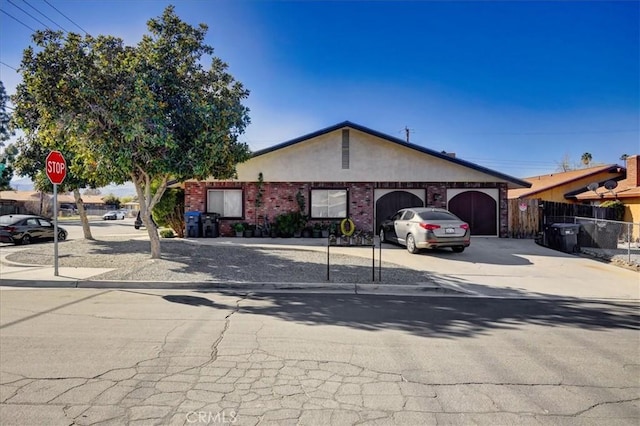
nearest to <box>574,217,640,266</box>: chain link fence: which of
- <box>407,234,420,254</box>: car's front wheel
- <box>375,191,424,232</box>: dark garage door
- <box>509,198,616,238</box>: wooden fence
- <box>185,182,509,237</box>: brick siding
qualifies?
<box>509,198,616,238</box>: wooden fence

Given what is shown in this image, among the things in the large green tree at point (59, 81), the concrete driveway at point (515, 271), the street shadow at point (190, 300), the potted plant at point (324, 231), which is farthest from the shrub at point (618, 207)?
the large green tree at point (59, 81)

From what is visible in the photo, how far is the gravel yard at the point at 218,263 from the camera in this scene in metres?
9.02

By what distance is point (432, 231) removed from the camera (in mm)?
12086

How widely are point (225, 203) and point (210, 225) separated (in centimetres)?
146

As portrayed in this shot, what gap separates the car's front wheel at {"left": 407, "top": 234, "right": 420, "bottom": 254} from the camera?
1285cm

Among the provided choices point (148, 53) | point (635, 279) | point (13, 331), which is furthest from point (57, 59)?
point (635, 279)

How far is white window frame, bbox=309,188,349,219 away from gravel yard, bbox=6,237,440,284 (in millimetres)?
4696

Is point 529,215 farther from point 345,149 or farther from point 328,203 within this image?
point 328,203

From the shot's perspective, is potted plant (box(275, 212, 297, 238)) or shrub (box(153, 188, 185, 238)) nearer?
potted plant (box(275, 212, 297, 238))

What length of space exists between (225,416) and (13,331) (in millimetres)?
4102

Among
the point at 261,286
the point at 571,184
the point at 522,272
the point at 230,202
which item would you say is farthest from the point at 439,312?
the point at 571,184

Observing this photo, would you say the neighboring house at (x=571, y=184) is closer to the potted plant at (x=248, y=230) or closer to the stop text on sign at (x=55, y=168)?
the potted plant at (x=248, y=230)

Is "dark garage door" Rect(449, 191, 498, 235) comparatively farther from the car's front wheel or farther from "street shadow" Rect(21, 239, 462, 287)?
"street shadow" Rect(21, 239, 462, 287)

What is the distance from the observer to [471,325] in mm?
5688
